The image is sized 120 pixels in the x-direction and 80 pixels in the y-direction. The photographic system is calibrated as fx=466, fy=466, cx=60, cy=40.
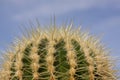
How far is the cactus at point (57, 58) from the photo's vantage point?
6.70 meters

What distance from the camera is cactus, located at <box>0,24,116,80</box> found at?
670 centimetres

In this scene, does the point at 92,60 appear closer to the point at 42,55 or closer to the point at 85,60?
the point at 85,60

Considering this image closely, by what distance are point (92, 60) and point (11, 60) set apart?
1273 mm

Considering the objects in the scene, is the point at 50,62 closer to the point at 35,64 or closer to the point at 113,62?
the point at 35,64

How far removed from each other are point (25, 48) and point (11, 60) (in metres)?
0.35

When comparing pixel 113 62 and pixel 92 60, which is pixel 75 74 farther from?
pixel 113 62

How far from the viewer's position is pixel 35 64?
6.70m

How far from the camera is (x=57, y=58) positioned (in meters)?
6.77

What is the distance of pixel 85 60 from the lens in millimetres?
6895

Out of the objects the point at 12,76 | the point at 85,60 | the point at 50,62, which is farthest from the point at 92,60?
the point at 12,76

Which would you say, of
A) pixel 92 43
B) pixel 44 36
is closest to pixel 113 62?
pixel 92 43

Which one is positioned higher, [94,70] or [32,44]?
[32,44]

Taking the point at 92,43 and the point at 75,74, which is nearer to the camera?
the point at 75,74

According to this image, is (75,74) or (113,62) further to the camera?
(113,62)
